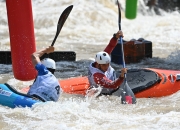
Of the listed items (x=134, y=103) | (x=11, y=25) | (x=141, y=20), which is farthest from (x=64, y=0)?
(x=134, y=103)

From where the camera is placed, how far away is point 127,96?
503cm

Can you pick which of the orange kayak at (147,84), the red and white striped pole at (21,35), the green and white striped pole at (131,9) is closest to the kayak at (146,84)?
the orange kayak at (147,84)

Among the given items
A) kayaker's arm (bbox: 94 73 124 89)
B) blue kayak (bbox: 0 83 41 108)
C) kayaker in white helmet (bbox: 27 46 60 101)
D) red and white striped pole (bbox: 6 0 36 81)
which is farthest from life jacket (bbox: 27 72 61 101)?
red and white striped pole (bbox: 6 0 36 81)

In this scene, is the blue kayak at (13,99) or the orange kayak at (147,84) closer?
the blue kayak at (13,99)

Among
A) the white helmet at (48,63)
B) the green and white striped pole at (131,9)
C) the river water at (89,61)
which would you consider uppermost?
the green and white striped pole at (131,9)

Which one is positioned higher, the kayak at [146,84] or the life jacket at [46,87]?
the life jacket at [46,87]

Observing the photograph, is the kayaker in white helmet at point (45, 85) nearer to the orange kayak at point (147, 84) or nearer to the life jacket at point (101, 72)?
the life jacket at point (101, 72)

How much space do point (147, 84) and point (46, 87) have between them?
4.90 feet

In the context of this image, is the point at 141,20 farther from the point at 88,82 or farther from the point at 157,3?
the point at 88,82

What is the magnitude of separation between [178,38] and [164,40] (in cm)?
44

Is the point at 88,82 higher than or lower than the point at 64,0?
lower

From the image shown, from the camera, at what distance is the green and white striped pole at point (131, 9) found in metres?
13.3

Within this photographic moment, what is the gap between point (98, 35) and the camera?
39.2 feet

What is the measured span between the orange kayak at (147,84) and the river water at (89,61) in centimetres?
9
